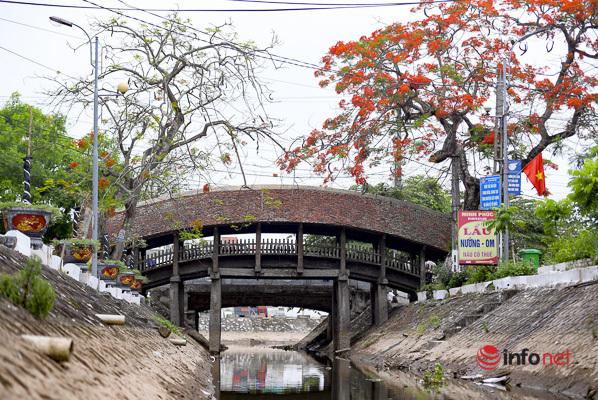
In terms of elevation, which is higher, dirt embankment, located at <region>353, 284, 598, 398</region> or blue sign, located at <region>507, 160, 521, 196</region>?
blue sign, located at <region>507, 160, 521, 196</region>

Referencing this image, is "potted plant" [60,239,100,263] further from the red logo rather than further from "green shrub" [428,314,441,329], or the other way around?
"green shrub" [428,314,441,329]

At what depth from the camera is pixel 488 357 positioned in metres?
18.4

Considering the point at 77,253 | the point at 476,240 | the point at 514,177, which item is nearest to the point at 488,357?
the point at 77,253

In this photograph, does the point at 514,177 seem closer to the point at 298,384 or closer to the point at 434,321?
the point at 434,321

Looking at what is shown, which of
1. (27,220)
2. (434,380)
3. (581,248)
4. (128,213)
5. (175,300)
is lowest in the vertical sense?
(434,380)

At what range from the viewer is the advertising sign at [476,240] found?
92.5 ft

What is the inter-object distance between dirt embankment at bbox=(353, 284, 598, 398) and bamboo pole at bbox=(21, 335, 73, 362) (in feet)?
25.7

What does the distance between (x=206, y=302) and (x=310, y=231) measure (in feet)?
24.6

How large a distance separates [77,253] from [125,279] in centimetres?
856

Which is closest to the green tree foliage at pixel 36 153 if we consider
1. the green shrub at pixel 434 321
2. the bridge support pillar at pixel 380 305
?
the bridge support pillar at pixel 380 305

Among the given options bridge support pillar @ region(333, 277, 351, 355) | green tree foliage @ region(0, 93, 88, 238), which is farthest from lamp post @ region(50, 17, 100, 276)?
bridge support pillar @ region(333, 277, 351, 355)

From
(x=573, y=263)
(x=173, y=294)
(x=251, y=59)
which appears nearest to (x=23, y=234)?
(x=251, y=59)

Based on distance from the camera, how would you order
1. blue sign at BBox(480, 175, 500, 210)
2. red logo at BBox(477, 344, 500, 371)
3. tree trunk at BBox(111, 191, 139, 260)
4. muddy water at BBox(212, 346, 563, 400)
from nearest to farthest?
muddy water at BBox(212, 346, 563, 400) → red logo at BBox(477, 344, 500, 371) → tree trunk at BBox(111, 191, 139, 260) → blue sign at BBox(480, 175, 500, 210)

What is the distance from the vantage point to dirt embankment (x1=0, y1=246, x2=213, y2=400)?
584 cm
